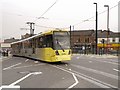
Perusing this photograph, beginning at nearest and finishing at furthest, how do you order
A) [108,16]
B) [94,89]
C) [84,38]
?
[94,89], [108,16], [84,38]

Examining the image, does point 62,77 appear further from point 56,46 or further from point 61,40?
point 61,40

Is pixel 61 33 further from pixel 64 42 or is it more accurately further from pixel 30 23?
pixel 30 23

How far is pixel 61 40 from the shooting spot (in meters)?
29.7

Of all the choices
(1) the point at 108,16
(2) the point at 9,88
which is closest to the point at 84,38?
(1) the point at 108,16

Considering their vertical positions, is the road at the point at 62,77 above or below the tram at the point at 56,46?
below

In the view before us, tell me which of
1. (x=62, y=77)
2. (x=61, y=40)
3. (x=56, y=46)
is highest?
(x=61, y=40)

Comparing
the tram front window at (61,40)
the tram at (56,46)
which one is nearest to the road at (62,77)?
the tram at (56,46)

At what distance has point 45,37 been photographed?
103ft

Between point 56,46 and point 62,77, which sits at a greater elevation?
point 56,46

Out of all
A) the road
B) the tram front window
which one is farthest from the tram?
the road

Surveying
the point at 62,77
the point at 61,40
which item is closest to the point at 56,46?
the point at 61,40

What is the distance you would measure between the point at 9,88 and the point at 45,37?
62.4 ft

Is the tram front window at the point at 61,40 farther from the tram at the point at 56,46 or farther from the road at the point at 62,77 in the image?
the road at the point at 62,77

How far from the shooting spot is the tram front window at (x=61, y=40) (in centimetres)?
2938
